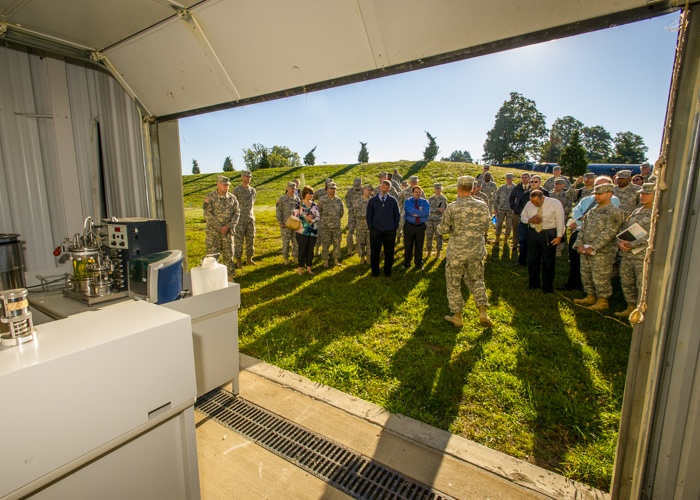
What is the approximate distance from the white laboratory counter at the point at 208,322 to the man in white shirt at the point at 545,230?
504cm

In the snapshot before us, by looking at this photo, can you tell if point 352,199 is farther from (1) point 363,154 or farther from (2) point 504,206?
(1) point 363,154

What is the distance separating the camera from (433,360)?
3.88 metres

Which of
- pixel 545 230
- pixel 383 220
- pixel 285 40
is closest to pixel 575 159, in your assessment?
pixel 545 230

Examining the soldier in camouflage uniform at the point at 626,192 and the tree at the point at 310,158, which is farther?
the tree at the point at 310,158

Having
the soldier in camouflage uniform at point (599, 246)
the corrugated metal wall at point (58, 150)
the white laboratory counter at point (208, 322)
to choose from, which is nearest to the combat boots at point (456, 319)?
the soldier in camouflage uniform at point (599, 246)

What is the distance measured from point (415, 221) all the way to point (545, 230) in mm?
2577

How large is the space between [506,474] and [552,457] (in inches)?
18.6

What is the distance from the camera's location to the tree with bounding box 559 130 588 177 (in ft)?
92.0

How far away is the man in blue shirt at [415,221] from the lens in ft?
24.8

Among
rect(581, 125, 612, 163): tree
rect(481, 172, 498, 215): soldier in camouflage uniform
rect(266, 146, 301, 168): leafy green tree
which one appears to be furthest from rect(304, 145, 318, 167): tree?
rect(581, 125, 612, 163): tree

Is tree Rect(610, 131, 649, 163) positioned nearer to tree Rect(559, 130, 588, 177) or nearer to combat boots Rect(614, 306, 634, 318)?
tree Rect(559, 130, 588, 177)

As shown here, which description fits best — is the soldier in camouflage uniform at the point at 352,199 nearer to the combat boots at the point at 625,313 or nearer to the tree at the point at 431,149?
the combat boots at the point at 625,313

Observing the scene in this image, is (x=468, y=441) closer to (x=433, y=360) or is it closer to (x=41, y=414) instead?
(x=433, y=360)

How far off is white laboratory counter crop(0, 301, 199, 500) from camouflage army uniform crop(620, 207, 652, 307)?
5.33 meters
